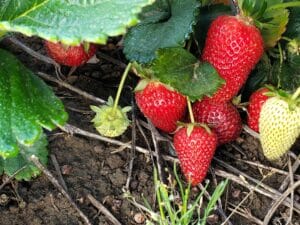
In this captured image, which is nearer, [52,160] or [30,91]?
[30,91]

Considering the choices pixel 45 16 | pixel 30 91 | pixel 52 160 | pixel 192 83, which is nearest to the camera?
pixel 45 16

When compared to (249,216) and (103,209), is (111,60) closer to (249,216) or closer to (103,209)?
(103,209)

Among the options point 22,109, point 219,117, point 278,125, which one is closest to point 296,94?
point 278,125

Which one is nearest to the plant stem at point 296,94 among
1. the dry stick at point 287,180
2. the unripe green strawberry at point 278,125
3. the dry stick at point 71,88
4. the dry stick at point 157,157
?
the unripe green strawberry at point 278,125

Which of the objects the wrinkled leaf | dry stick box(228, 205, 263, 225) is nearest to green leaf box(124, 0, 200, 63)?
the wrinkled leaf

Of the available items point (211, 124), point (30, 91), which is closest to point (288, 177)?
point (211, 124)

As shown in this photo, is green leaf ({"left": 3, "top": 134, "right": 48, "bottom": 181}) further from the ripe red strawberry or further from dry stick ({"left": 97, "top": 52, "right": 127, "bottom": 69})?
the ripe red strawberry

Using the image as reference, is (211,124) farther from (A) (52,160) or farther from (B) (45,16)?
(B) (45,16)

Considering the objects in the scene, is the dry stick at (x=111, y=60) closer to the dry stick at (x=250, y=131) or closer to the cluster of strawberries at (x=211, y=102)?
the cluster of strawberries at (x=211, y=102)
